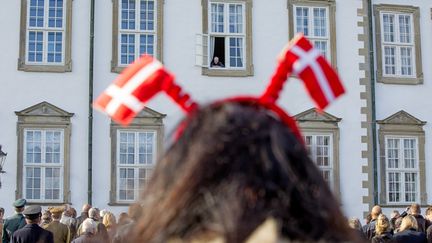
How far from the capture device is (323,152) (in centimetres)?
1959

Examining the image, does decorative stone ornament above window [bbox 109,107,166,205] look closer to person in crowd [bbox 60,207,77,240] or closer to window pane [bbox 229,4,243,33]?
window pane [bbox 229,4,243,33]

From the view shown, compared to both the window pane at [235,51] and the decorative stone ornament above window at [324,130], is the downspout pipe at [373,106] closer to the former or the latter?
the decorative stone ornament above window at [324,130]

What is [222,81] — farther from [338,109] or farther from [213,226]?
[213,226]

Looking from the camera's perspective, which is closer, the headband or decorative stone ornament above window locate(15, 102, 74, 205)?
the headband

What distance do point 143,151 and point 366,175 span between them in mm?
5174

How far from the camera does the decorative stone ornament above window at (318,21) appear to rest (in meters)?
19.6

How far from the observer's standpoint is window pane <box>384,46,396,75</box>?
2019 centimetres

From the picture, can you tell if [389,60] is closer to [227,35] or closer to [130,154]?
[227,35]

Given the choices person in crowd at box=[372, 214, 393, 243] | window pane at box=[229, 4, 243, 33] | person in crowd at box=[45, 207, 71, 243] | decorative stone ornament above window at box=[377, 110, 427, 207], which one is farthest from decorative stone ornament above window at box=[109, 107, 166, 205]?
person in crowd at box=[372, 214, 393, 243]

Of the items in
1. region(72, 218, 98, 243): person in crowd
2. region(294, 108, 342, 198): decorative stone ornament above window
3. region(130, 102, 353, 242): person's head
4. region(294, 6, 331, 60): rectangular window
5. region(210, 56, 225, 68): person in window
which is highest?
region(294, 6, 331, 60): rectangular window

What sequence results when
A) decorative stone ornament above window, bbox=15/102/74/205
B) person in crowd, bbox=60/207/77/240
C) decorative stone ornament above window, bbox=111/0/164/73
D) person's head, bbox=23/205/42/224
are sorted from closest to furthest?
person's head, bbox=23/205/42/224 → person in crowd, bbox=60/207/77/240 → decorative stone ornament above window, bbox=15/102/74/205 → decorative stone ornament above window, bbox=111/0/164/73

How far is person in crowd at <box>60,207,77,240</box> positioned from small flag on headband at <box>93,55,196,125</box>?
1001 centimetres

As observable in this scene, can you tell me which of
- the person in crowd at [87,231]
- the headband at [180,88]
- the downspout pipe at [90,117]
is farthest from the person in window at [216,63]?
the headband at [180,88]

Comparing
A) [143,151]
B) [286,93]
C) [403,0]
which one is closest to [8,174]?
[143,151]
